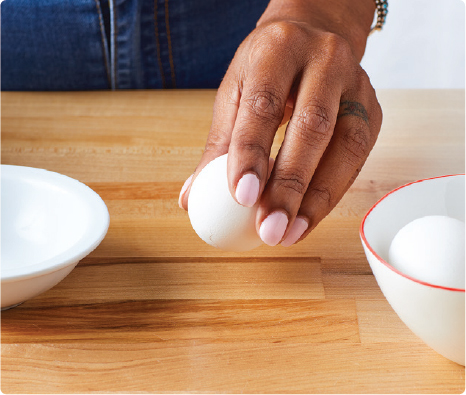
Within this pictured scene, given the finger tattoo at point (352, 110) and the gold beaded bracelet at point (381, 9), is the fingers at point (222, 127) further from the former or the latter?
the gold beaded bracelet at point (381, 9)

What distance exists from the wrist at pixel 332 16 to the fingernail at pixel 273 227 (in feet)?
1.16

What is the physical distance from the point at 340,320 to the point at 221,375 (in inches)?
6.0

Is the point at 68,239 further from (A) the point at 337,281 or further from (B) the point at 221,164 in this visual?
(A) the point at 337,281

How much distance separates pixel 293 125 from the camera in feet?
2.17

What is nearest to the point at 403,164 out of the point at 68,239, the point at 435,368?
the point at 435,368

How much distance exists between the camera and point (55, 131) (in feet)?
3.50

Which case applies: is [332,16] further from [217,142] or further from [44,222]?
[44,222]

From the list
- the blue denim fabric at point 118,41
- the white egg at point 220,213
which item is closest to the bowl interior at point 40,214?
the white egg at point 220,213

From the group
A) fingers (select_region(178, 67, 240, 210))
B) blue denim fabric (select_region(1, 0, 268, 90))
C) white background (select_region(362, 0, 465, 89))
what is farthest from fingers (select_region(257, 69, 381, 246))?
white background (select_region(362, 0, 465, 89))

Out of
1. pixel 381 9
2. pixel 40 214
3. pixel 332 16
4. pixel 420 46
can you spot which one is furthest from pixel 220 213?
pixel 420 46

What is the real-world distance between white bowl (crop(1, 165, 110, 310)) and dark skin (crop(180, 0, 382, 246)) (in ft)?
0.45

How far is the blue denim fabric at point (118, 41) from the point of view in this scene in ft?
3.81

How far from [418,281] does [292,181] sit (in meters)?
0.19

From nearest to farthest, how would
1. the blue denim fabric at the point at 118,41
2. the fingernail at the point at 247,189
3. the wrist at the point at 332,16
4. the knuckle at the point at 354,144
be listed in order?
1. the fingernail at the point at 247,189
2. the knuckle at the point at 354,144
3. the wrist at the point at 332,16
4. the blue denim fabric at the point at 118,41
